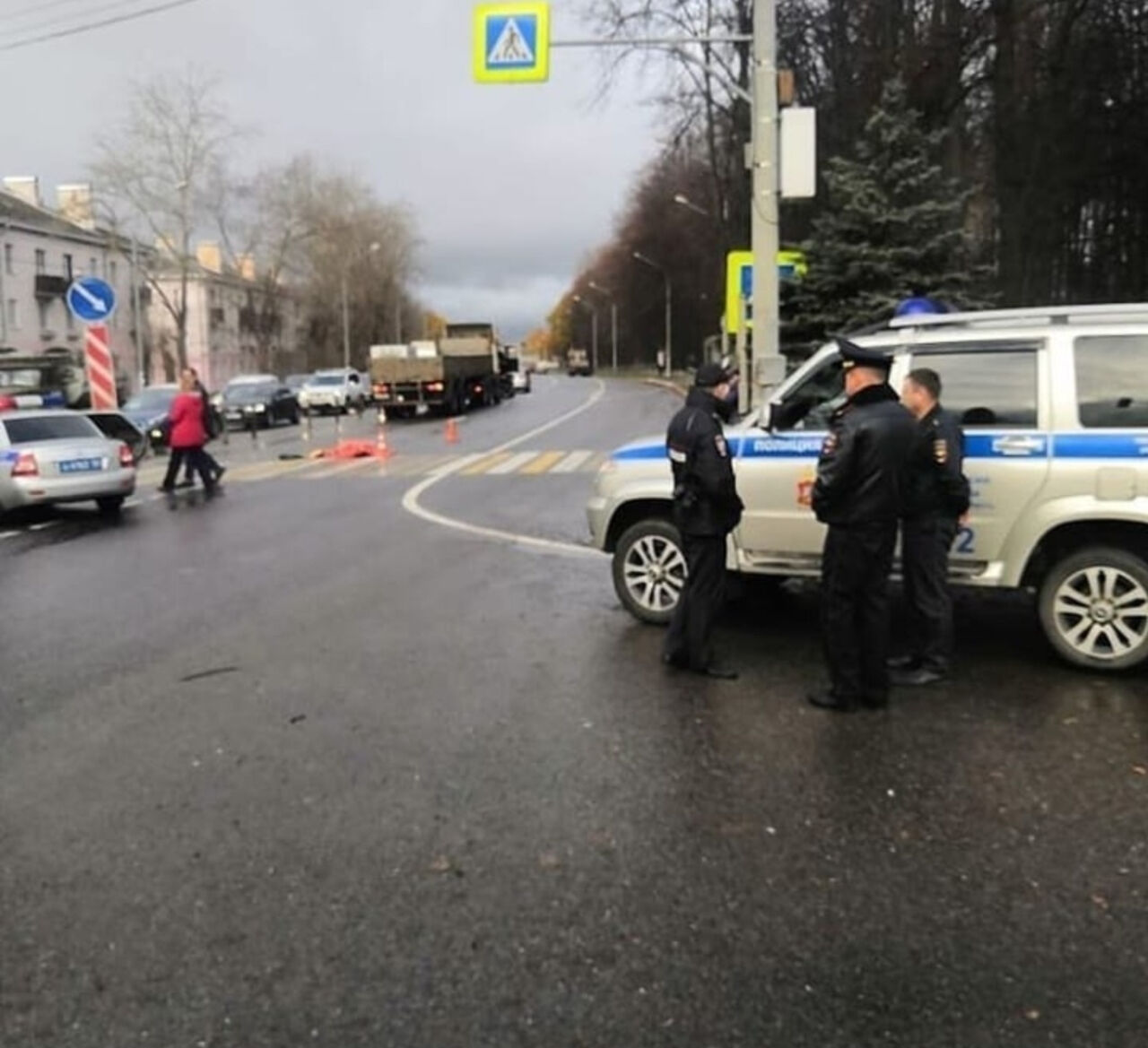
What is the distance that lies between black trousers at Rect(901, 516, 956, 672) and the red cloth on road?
13.5m

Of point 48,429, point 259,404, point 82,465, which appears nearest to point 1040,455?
point 82,465

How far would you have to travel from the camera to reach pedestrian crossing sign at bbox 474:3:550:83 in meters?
13.0

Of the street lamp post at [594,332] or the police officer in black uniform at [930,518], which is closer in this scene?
the police officer in black uniform at [930,518]

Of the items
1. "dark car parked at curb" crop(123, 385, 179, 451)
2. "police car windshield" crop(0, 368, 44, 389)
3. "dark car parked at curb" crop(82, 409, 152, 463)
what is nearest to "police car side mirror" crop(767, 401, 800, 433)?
"dark car parked at curb" crop(82, 409, 152, 463)

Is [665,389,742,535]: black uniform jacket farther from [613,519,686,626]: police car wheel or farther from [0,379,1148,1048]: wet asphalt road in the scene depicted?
[613,519,686,626]: police car wheel

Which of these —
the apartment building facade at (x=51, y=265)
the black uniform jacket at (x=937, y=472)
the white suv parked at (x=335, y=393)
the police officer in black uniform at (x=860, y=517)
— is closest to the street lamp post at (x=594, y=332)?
the apartment building facade at (x=51, y=265)

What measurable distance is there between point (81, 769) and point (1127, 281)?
30654 millimetres

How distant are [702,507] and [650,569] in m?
1.61

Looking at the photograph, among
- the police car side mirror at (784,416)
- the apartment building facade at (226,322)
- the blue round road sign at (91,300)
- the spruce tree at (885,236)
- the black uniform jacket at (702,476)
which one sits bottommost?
the black uniform jacket at (702,476)

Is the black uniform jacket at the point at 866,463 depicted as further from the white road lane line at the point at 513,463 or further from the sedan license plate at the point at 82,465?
the white road lane line at the point at 513,463

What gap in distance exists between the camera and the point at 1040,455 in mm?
6543

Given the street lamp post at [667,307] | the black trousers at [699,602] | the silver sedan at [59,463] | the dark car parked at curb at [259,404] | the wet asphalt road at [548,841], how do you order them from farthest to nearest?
the street lamp post at [667,307], the dark car parked at curb at [259,404], the silver sedan at [59,463], the black trousers at [699,602], the wet asphalt road at [548,841]

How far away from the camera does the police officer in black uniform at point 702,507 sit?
6.36 metres

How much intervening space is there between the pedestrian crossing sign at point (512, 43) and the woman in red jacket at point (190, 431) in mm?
7248
